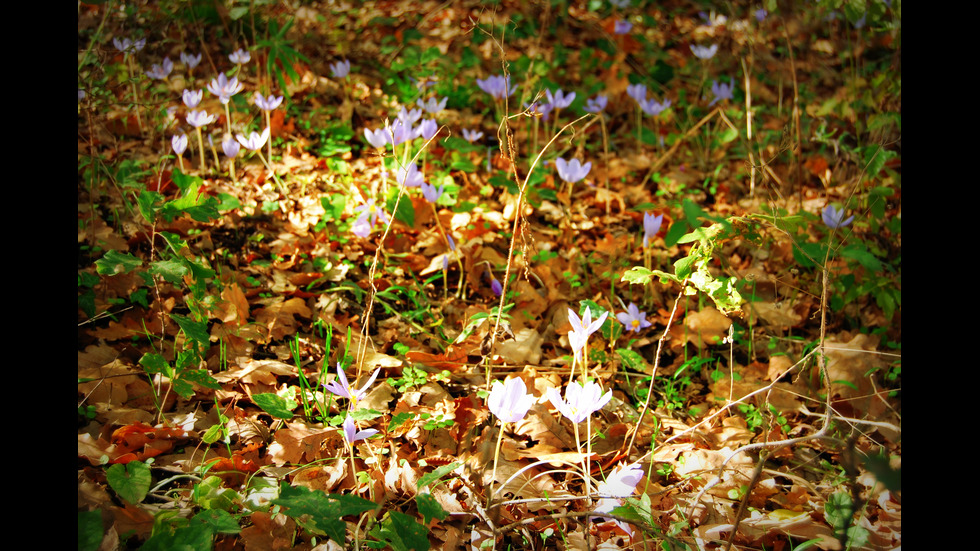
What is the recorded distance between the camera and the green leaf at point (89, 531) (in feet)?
3.83

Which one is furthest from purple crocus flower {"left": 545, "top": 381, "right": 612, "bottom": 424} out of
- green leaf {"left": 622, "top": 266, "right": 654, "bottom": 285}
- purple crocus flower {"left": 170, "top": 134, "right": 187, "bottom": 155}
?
purple crocus flower {"left": 170, "top": 134, "right": 187, "bottom": 155}

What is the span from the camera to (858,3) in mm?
2273

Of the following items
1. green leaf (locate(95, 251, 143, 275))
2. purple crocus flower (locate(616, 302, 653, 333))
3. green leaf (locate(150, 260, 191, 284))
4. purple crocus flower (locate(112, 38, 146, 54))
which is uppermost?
purple crocus flower (locate(112, 38, 146, 54))

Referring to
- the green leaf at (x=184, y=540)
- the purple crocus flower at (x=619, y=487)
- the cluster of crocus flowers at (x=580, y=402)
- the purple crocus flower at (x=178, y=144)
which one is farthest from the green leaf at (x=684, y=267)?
the purple crocus flower at (x=178, y=144)

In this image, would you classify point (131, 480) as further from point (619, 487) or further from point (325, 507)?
point (619, 487)

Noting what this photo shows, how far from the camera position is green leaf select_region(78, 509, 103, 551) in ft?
3.83

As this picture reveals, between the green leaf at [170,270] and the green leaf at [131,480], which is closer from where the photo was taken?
the green leaf at [131,480]

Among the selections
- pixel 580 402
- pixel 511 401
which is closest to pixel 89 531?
pixel 511 401

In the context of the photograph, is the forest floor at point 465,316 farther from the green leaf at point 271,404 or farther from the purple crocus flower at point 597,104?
the purple crocus flower at point 597,104

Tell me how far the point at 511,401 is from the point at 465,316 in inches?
34.4

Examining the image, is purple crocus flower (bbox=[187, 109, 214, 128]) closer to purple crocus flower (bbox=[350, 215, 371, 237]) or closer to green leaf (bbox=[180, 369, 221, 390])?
purple crocus flower (bbox=[350, 215, 371, 237])

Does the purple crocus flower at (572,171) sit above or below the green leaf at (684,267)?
below
